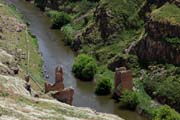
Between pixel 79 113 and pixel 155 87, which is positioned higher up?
pixel 79 113

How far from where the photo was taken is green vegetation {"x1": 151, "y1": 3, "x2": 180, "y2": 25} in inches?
3999

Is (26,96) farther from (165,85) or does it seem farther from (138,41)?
(138,41)

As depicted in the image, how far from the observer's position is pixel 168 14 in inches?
4094

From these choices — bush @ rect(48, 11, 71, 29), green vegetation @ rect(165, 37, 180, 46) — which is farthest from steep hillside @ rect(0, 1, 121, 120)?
green vegetation @ rect(165, 37, 180, 46)

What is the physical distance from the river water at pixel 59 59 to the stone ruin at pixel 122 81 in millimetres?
2026

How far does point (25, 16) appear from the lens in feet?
459

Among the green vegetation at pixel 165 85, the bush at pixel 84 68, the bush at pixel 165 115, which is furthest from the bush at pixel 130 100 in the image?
the bush at pixel 84 68

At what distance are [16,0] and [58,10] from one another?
17191mm

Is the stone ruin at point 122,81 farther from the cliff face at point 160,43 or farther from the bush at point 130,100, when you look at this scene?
the cliff face at point 160,43

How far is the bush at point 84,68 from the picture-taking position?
331 ft

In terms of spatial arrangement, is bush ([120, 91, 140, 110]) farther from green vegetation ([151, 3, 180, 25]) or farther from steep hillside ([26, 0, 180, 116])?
green vegetation ([151, 3, 180, 25])

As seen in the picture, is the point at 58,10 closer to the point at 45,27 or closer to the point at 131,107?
the point at 45,27

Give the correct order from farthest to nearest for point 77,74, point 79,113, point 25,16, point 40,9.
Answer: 1. point 40,9
2. point 25,16
3. point 77,74
4. point 79,113

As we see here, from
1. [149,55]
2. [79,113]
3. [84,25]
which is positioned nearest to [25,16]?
[84,25]
